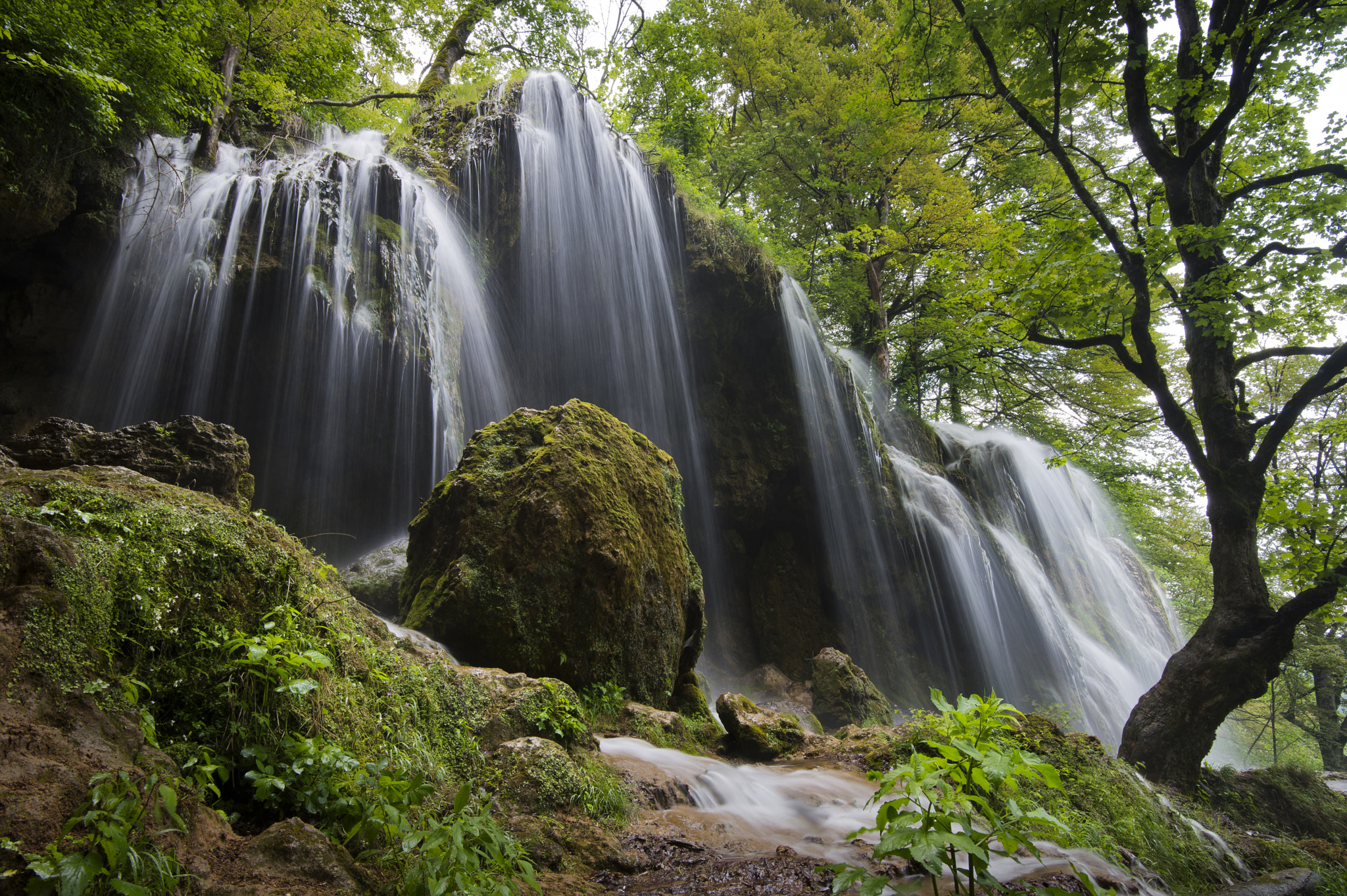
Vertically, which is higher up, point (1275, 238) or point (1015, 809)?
point (1275, 238)

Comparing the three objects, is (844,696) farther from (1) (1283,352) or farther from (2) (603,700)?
(1) (1283,352)

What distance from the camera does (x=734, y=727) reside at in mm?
5699

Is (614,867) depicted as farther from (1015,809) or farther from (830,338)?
(830,338)

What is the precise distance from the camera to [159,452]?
4766mm

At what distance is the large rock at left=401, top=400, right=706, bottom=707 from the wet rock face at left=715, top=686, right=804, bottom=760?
0.68m

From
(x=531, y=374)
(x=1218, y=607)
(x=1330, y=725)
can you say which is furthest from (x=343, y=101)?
(x=1330, y=725)

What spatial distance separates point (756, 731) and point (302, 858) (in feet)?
15.0

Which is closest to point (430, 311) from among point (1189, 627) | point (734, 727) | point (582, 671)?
point (582, 671)

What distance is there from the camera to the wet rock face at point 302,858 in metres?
1.69

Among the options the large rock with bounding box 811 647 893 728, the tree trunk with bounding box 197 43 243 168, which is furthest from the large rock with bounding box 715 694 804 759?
the tree trunk with bounding box 197 43 243 168

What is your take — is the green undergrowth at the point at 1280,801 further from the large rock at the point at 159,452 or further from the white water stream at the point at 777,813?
the large rock at the point at 159,452

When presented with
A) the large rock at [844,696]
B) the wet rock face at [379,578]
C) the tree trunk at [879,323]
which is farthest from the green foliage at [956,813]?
the tree trunk at [879,323]

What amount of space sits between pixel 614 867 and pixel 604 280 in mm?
11136

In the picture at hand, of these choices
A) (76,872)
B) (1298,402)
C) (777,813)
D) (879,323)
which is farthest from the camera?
(879,323)
